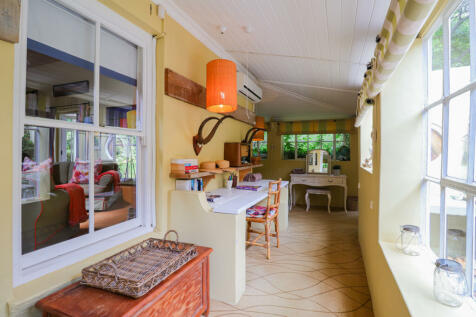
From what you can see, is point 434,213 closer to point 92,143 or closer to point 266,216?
point 266,216

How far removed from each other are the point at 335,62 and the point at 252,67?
49.9 inches

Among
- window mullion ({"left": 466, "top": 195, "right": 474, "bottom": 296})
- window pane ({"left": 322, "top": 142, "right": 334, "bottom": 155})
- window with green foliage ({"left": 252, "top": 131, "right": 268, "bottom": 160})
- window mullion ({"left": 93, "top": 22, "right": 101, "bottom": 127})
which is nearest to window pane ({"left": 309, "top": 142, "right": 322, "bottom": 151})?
window pane ({"left": 322, "top": 142, "right": 334, "bottom": 155})

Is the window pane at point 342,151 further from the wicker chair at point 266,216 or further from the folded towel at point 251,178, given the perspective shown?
the wicker chair at point 266,216

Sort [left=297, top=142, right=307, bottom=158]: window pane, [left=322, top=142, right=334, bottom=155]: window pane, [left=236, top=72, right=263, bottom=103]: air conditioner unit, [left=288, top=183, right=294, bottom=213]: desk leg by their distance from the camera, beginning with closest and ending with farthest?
[left=236, top=72, right=263, bottom=103]: air conditioner unit → [left=288, top=183, right=294, bottom=213]: desk leg → [left=322, top=142, right=334, bottom=155]: window pane → [left=297, top=142, right=307, bottom=158]: window pane

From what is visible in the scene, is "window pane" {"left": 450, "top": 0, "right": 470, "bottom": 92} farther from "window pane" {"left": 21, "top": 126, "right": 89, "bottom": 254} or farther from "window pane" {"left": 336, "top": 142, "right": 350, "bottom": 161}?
"window pane" {"left": 336, "top": 142, "right": 350, "bottom": 161}

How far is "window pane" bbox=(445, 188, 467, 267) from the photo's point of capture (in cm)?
110

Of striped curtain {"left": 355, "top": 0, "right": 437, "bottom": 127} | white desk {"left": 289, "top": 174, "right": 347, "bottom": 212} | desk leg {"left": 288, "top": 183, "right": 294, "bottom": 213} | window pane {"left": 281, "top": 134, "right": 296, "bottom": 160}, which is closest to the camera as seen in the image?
striped curtain {"left": 355, "top": 0, "right": 437, "bottom": 127}

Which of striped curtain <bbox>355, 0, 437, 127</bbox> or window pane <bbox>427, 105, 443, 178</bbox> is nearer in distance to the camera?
striped curtain <bbox>355, 0, 437, 127</bbox>

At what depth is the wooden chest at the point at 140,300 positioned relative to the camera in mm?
1156

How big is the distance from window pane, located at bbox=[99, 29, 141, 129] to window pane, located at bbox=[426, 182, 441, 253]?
219cm

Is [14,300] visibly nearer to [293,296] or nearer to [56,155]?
[56,155]

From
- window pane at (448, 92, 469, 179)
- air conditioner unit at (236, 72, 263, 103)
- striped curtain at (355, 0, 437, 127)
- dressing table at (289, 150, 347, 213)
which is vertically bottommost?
dressing table at (289, 150, 347, 213)

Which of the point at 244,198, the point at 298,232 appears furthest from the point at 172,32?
the point at 298,232

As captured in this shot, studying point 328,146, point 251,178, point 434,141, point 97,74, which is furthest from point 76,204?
point 328,146
